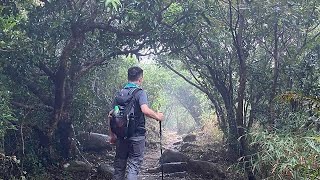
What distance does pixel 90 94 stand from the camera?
31.8 ft

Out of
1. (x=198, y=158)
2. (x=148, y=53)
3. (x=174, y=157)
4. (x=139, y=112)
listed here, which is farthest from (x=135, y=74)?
(x=198, y=158)

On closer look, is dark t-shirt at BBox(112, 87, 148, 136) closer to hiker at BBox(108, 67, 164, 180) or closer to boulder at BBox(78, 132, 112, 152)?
hiker at BBox(108, 67, 164, 180)

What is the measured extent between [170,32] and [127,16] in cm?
99

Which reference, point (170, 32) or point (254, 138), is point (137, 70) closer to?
point (254, 138)

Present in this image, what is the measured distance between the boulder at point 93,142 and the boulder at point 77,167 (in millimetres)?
1989

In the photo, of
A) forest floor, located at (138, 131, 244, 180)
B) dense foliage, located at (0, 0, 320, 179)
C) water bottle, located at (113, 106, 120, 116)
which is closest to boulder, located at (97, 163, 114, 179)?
forest floor, located at (138, 131, 244, 180)

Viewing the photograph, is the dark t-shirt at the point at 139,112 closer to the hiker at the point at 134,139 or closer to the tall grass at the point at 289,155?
the hiker at the point at 134,139

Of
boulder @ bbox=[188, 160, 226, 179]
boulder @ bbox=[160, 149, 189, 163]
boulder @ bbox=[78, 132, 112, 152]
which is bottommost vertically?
boulder @ bbox=[188, 160, 226, 179]

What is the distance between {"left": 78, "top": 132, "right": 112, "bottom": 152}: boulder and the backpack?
4.93m

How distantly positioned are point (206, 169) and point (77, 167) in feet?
8.37

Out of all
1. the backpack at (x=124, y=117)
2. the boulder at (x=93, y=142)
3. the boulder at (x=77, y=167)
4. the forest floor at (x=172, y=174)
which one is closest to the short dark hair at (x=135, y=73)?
the backpack at (x=124, y=117)

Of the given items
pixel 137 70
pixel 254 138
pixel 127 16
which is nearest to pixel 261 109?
pixel 254 138

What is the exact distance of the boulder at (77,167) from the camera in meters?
7.80

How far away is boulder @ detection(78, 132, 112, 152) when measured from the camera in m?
10.2
